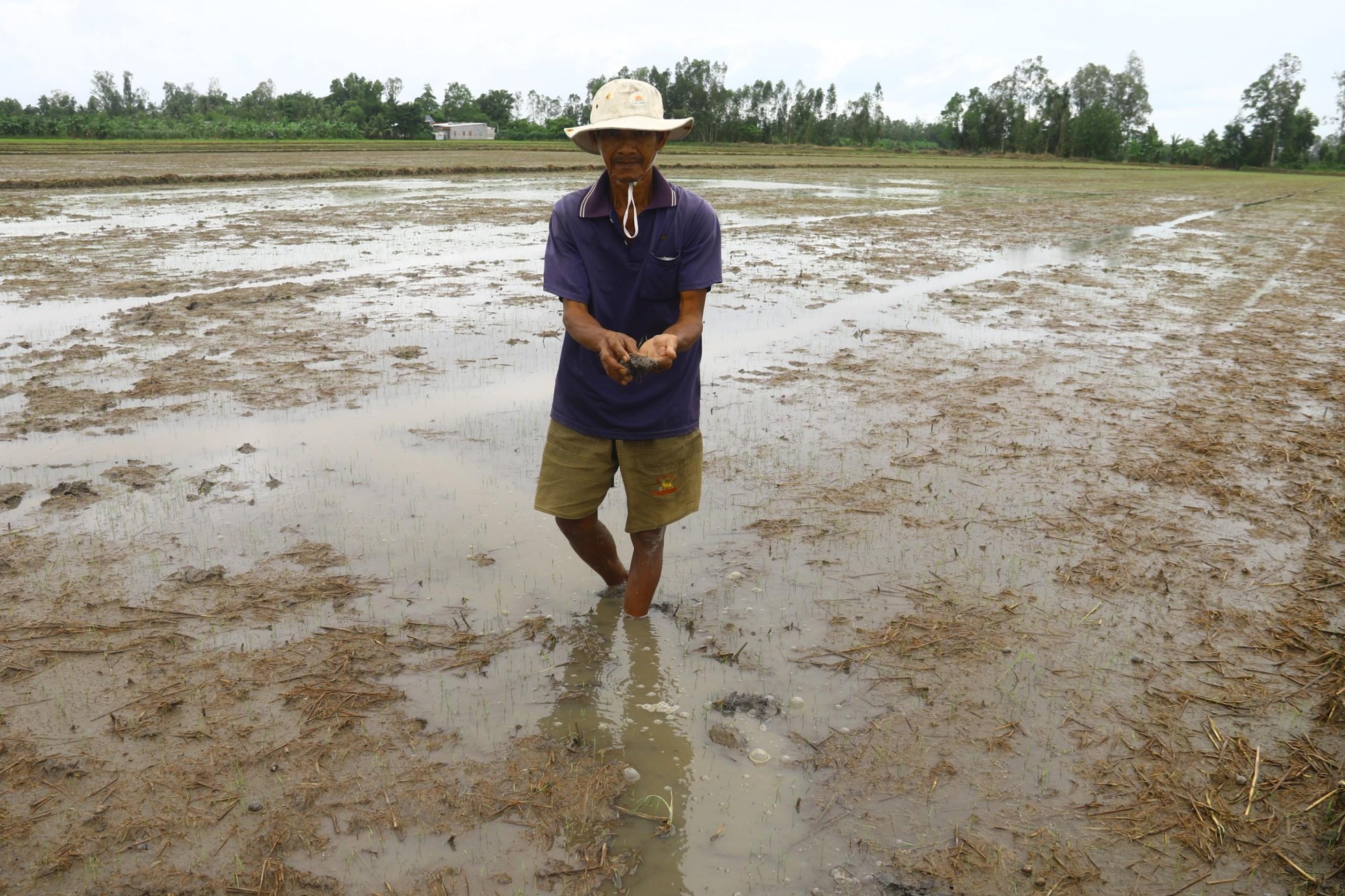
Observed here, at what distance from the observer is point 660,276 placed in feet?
9.81

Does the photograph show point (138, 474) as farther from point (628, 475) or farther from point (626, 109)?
point (626, 109)

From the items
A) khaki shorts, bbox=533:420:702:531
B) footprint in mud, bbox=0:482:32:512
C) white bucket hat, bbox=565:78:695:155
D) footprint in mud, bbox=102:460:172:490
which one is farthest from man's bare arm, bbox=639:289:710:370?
footprint in mud, bbox=0:482:32:512

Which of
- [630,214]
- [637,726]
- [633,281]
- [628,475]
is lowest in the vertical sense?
[637,726]

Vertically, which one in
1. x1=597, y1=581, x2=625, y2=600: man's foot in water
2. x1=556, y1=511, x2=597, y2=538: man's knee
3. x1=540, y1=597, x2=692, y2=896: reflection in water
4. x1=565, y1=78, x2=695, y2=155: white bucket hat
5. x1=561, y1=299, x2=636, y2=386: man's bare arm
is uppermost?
x1=565, y1=78, x2=695, y2=155: white bucket hat

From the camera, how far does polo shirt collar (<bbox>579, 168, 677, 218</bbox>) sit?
2.93 m

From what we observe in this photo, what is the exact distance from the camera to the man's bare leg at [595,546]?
3.45m

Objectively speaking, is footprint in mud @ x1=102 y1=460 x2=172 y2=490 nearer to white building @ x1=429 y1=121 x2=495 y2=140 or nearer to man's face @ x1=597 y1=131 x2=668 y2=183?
man's face @ x1=597 y1=131 x2=668 y2=183

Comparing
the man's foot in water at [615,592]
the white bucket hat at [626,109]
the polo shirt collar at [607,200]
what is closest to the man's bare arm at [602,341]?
the polo shirt collar at [607,200]

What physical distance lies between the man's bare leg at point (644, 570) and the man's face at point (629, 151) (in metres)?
1.24

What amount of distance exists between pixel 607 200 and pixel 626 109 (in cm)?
28

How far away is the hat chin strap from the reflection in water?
1.47 m

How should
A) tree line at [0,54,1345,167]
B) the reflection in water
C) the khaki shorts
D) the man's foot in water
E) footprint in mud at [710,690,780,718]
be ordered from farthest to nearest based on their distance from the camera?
tree line at [0,54,1345,167] < the man's foot in water < the khaki shorts < footprint in mud at [710,690,780,718] < the reflection in water

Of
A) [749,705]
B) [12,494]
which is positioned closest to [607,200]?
[749,705]

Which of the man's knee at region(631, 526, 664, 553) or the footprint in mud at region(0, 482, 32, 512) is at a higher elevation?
the man's knee at region(631, 526, 664, 553)
